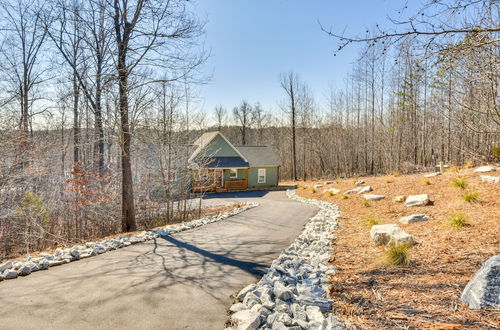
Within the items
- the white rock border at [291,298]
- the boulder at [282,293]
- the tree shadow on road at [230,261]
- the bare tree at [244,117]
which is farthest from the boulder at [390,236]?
the bare tree at [244,117]

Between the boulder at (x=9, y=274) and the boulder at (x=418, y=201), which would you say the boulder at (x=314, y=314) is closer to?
the boulder at (x=9, y=274)

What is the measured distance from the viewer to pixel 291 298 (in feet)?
9.96

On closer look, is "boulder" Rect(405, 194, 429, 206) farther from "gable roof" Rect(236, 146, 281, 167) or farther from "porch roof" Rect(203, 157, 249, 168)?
"gable roof" Rect(236, 146, 281, 167)

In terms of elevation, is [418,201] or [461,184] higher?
[461,184]

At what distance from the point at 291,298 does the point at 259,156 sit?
2270 cm

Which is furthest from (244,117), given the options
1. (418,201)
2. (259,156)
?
(418,201)


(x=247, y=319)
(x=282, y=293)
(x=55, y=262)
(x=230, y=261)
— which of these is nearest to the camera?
(x=247, y=319)

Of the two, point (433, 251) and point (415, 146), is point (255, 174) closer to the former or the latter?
point (415, 146)

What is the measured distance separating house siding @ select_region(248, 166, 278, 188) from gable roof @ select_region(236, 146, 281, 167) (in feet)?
1.52

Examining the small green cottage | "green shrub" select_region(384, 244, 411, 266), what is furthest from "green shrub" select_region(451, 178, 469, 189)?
the small green cottage

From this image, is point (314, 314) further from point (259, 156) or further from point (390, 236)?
point (259, 156)

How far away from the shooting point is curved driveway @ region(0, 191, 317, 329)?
275cm

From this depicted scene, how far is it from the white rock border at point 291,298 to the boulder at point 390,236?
1035 millimetres

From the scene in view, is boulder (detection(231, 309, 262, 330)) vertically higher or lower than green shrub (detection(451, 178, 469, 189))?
lower
